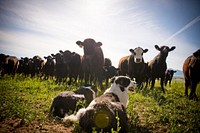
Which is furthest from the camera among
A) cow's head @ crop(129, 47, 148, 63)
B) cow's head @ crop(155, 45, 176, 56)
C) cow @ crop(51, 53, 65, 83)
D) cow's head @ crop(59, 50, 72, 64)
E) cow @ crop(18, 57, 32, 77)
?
cow @ crop(18, 57, 32, 77)

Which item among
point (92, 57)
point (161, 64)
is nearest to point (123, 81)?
point (92, 57)

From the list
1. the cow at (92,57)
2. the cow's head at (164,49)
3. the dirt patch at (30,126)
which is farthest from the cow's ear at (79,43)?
the dirt patch at (30,126)

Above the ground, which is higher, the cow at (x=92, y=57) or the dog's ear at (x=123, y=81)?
the cow at (x=92, y=57)

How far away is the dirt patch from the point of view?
3988 mm

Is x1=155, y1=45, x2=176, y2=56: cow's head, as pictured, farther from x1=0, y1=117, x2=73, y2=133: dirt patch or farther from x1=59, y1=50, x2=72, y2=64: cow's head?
x1=0, y1=117, x2=73, y2=133: dirt patch

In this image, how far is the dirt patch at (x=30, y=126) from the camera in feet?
13.1

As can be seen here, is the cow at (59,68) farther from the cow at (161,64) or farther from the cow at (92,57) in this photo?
the cow at (161,64)

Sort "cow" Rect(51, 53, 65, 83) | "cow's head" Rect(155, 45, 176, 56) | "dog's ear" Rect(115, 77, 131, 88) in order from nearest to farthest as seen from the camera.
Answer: "dog's ear" Rect(115, 77, 131, 88), "cow's head" Rect(155, 45, 176, 56), "cow" Rect(51, 53, 65, 83)

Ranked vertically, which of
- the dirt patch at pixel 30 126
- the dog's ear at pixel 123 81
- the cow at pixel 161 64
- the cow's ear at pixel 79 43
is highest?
the cow's ear at pixel 79 43

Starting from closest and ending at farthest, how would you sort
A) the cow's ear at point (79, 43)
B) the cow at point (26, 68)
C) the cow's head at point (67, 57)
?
the cow's ear at point (79, 43)
the cow's head at point (67, 57)
the cow at point (26, 68)

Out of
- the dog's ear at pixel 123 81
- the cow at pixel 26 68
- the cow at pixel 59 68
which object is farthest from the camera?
the cow at pixel 26 68

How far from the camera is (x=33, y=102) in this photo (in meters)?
6.73

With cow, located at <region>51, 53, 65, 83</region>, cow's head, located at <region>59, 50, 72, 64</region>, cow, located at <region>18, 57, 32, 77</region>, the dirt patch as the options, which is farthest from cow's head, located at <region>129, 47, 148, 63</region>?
cow, located at <region>18, 57, 32, 77</region>

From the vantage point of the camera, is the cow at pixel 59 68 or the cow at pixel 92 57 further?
the cow at pixel 59 68
